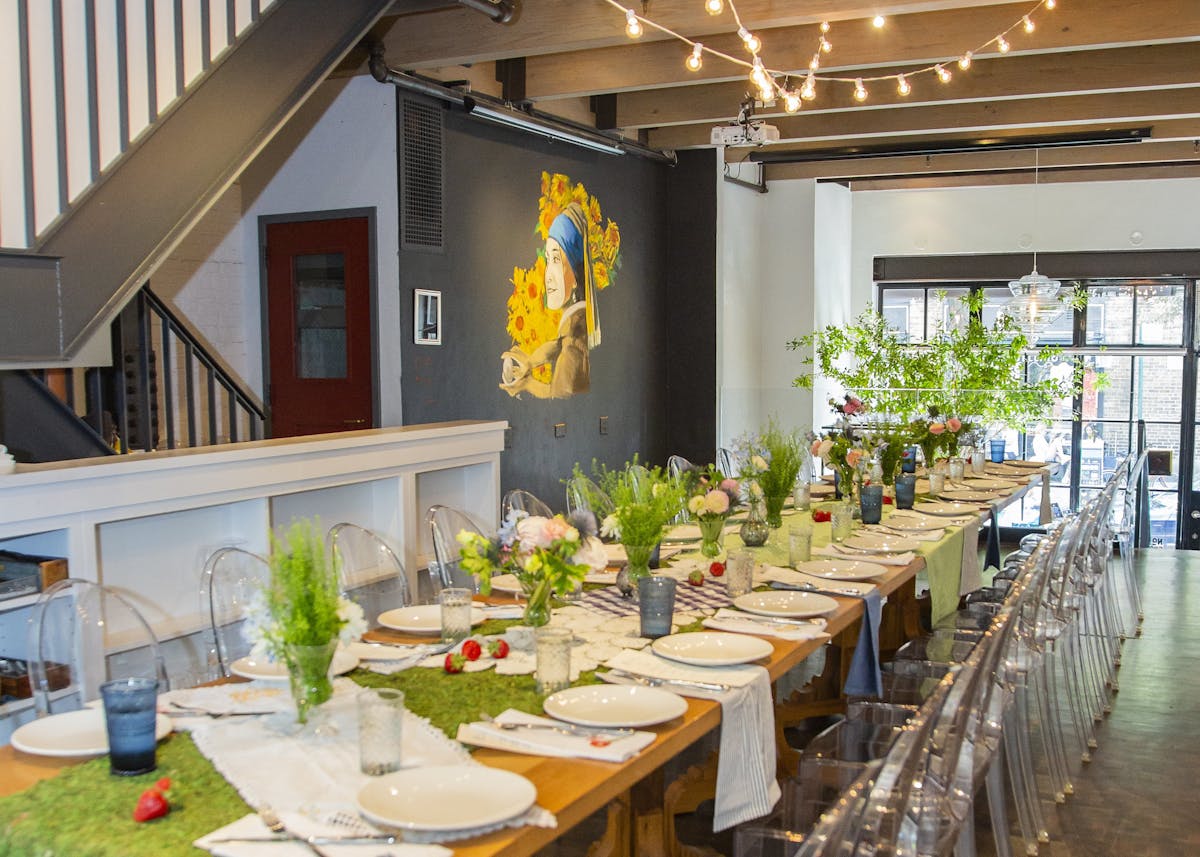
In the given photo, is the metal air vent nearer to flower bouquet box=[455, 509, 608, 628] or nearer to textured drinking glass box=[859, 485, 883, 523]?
textured drinking glass box=[859, 485, 883, 523]

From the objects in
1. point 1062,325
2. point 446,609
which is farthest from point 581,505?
point 1062,325

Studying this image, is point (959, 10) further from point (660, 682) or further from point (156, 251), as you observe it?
point (660, 682)

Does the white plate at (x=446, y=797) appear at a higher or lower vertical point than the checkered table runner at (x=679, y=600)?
higher

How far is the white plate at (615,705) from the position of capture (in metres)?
2.28

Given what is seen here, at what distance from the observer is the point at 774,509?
15.0ft

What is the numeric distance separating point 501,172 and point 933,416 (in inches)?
116

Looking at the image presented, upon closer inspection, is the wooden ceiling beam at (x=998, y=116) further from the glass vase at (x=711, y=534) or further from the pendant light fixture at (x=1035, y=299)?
the glass vase at (x=711, y=534)

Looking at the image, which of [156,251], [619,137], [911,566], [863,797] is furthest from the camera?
[619,137]

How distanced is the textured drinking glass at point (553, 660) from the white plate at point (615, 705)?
25 mm

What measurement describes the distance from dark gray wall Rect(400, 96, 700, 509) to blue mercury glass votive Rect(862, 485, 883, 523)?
261 cm

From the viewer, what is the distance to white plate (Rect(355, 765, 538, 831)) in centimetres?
178

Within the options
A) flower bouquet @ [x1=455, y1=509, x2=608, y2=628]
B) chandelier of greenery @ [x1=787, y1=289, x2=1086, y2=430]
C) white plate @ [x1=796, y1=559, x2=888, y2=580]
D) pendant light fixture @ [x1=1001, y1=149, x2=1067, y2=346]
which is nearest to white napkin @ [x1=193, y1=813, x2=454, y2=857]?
flower bouquet @ [x1=455, y1=509, x2=608, y2=628]

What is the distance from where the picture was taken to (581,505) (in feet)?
14.1

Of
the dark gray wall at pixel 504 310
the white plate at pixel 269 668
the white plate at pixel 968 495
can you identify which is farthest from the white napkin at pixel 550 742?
the dark gray wall at pixel 504 310
